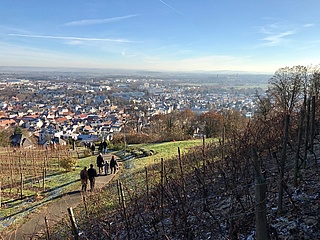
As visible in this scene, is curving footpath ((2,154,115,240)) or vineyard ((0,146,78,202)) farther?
vineyard ((0,146,78,202))

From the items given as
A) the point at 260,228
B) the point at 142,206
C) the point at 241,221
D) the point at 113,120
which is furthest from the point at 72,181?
the point at 113,120

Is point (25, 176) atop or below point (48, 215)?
below

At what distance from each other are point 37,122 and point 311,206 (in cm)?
7662

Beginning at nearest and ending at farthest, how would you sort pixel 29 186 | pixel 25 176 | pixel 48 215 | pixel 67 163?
1. pixel 48 215
2. pixel 29 186
3. pixel 25 176
4. pixel 67 163

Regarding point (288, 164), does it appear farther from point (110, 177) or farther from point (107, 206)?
point (110, 177)

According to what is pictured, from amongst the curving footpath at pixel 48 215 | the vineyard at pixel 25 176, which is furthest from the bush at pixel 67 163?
the curving footpath at pixel 48 215

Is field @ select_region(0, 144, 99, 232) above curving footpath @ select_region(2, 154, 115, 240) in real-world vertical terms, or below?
below

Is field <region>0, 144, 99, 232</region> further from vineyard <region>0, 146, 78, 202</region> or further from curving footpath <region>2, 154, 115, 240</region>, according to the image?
curving footpath <region>2, 154, 115, 240</region>

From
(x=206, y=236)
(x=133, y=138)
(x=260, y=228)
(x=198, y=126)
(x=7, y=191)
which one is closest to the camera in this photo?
(x=260, y=228)

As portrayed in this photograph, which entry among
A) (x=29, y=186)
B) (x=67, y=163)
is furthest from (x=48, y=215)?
(x=67, y=163)

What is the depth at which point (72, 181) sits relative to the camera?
12.9 m

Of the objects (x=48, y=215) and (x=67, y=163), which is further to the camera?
(x=67, y=163)

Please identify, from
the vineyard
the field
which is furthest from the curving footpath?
the vineyard

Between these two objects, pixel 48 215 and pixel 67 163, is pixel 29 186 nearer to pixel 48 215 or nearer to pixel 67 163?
pixel 67 163
